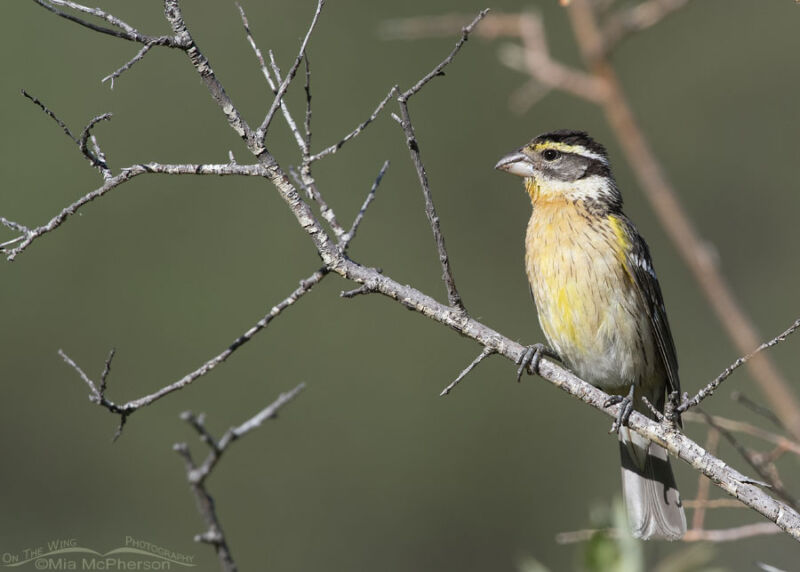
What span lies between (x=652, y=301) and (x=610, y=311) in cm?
30

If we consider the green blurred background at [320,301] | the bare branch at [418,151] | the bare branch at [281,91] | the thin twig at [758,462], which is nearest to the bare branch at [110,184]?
the bare branch at [281,91]

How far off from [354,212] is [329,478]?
10.4 ft

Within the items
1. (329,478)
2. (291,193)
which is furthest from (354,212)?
(291,193)

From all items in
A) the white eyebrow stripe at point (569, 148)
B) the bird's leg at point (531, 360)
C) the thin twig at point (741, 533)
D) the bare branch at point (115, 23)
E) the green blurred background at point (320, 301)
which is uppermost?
the green blurred background at point (320, 301)

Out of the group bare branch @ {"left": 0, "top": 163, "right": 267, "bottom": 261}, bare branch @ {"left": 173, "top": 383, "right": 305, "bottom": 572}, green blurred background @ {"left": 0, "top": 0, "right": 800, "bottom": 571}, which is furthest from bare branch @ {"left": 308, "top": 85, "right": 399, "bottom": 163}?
green blurred background @ {"left": 0, "top": 0, "right": 800, "bottom": 571}

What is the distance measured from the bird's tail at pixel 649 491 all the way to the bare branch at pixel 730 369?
→ 63.3 inches

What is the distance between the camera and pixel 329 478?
1215cm

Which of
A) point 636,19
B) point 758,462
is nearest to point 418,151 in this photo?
point 636,19

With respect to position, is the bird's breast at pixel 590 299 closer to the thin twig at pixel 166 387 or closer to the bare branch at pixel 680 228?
the bare branch at pixel 680 228

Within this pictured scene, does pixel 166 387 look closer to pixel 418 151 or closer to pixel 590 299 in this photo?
pixel 418 151

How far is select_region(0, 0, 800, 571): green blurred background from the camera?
38.8 feet

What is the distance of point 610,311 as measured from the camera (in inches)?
204

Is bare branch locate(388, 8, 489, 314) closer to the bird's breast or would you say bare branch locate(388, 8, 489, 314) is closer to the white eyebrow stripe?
the bird's breast

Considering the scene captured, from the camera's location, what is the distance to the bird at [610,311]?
5160 mm
